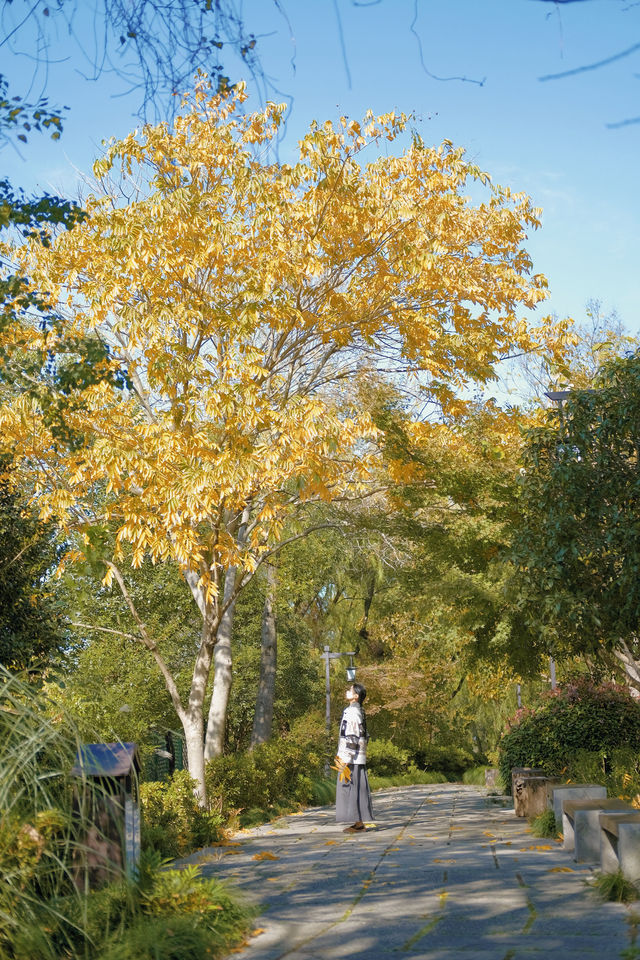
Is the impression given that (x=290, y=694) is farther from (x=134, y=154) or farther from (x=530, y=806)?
(x=134, y=154)

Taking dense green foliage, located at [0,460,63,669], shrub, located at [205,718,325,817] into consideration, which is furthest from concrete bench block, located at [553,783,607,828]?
dense green foliage, located at [0,460,63,669]

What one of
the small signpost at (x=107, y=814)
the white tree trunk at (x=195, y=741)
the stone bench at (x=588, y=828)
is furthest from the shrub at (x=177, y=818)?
the stone bench at (x=588, y=828)

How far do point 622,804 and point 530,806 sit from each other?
4.03 m

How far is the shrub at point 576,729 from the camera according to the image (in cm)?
1334

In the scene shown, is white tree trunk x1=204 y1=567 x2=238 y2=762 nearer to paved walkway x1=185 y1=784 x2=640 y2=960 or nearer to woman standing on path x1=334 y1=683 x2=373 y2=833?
woman standing on path x1=334 y1=683 x2=373 y2=833

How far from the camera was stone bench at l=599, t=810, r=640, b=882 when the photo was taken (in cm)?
597

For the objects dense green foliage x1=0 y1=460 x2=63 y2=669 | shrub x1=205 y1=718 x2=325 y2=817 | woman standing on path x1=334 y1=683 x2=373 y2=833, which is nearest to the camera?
dense green foliage x1=0 y1=460 x2=63 y2=669

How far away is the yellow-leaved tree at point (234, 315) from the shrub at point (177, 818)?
50.2 inches

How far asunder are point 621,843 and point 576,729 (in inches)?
311

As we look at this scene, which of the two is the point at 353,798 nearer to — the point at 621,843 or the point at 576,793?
the point at 576,793

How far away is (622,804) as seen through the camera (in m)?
8.05

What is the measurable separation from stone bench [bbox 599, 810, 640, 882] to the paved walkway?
0.27 metres

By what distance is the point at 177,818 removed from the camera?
385 inches

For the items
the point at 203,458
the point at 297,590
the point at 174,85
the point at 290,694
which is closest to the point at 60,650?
the point at 203,458
